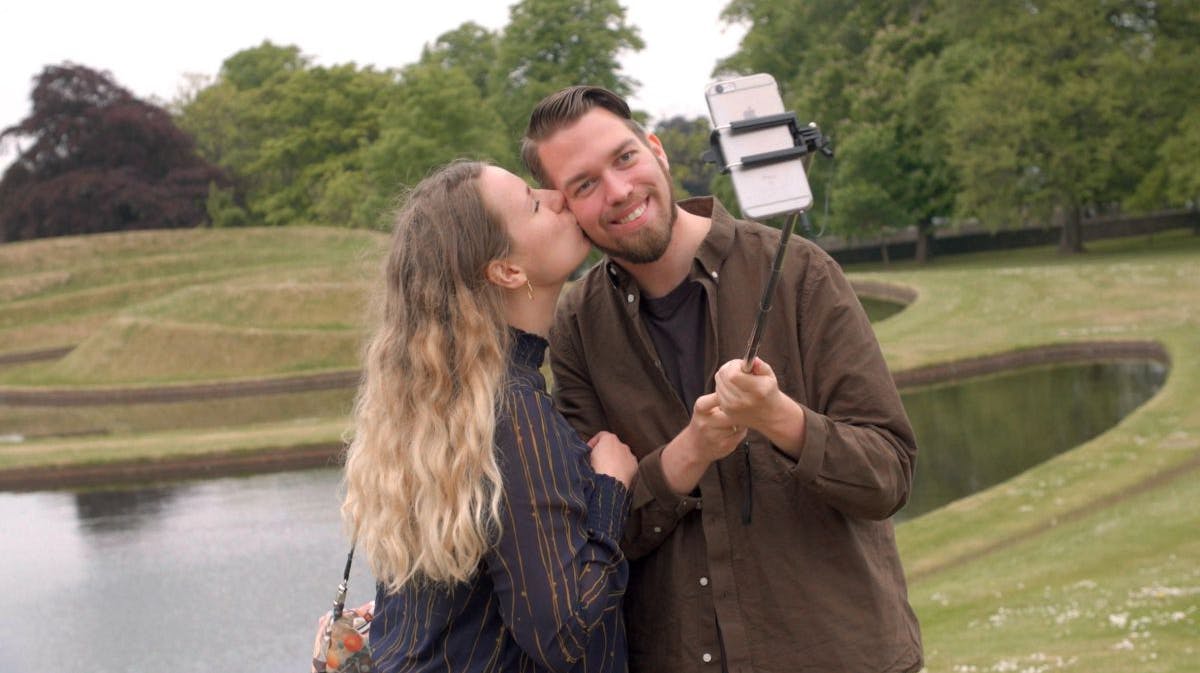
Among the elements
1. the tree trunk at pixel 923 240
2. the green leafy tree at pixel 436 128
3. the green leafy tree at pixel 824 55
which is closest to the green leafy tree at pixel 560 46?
the green leafy tree at pixel 436 128

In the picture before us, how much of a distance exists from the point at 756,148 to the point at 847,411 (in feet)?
2.98

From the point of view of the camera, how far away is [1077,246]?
45938mm

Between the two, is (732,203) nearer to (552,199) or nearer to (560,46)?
(560,46)

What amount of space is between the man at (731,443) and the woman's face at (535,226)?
55 millimetres

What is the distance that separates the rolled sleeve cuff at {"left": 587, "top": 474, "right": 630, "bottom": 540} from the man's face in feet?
1.69

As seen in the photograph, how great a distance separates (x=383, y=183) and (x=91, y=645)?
37553mm

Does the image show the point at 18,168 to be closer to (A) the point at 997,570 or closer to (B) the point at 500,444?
(A) the point at 997,570

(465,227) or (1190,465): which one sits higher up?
(465,227)

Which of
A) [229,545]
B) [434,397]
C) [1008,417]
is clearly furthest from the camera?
[1008,417]

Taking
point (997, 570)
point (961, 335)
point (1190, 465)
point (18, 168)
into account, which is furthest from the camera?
point (18, 168)

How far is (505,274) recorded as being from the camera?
2.95 m

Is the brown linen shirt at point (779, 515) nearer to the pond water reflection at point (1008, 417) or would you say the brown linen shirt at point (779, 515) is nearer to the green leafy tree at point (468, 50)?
the pond water reflection at point (1008, 417)

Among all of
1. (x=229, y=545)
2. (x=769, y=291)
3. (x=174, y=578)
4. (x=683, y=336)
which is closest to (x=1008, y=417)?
(x=229, y=545)

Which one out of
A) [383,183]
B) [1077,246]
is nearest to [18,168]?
[383,183]
